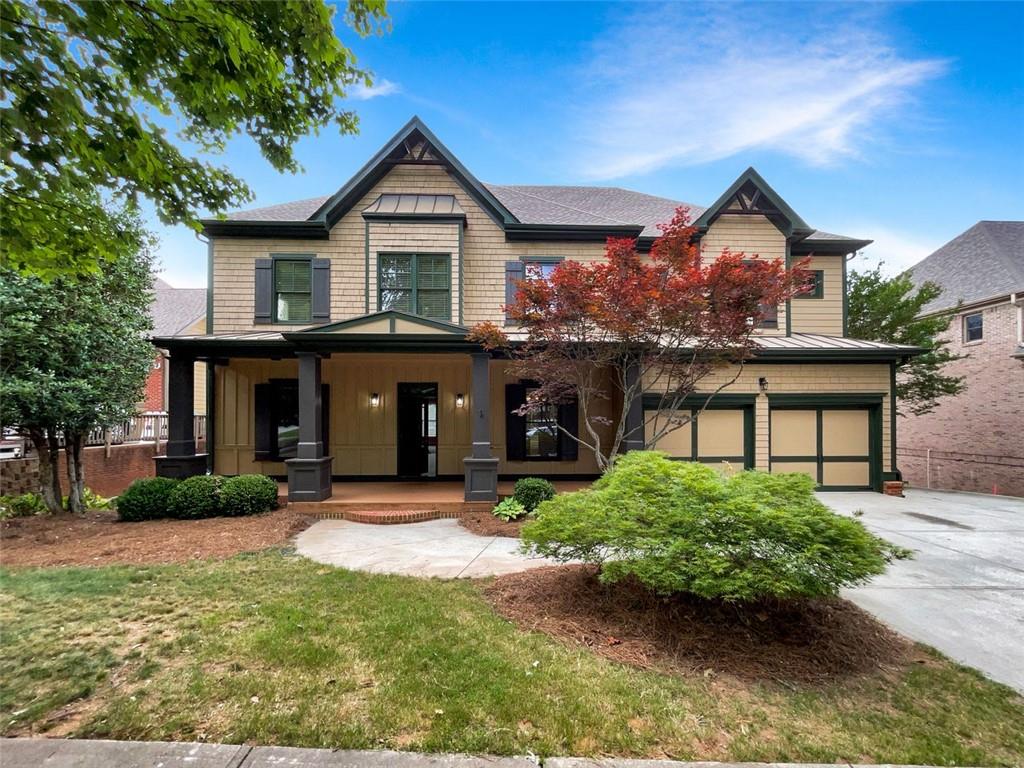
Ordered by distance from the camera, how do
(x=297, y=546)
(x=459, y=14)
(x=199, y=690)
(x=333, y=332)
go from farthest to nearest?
(x=333, y=332)
(x=459, y=14)
(x=297, y=546)
(x=199, y=690)

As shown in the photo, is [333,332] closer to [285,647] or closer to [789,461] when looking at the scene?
[285,647]

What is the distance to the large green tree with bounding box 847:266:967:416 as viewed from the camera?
14266 mm

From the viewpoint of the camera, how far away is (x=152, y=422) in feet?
41.3

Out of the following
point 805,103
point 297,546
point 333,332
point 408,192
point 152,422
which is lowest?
point 297,546

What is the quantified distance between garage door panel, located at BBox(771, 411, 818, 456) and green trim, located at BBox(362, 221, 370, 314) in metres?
10.2

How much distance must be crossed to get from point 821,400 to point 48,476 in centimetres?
1594

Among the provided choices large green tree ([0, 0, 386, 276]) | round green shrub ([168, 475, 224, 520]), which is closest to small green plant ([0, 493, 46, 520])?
round green shrub ([168, 475, 224, 520])

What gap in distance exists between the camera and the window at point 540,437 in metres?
11.6

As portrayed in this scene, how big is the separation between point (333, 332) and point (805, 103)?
10.4 m

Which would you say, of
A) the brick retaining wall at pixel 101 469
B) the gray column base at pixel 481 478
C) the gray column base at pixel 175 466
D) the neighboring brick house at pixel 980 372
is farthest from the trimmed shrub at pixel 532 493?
the neighboring brick house at pixel 980 372

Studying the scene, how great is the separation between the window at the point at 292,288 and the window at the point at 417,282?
6.03 feet

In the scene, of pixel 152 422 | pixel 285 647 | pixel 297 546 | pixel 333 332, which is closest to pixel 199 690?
pixel 285 647

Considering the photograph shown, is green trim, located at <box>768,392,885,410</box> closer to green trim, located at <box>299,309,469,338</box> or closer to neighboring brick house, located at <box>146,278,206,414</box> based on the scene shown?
green trim, located at <box>299,309,469,338</box>

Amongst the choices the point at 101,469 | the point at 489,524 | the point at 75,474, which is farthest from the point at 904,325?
the point at 101,469
